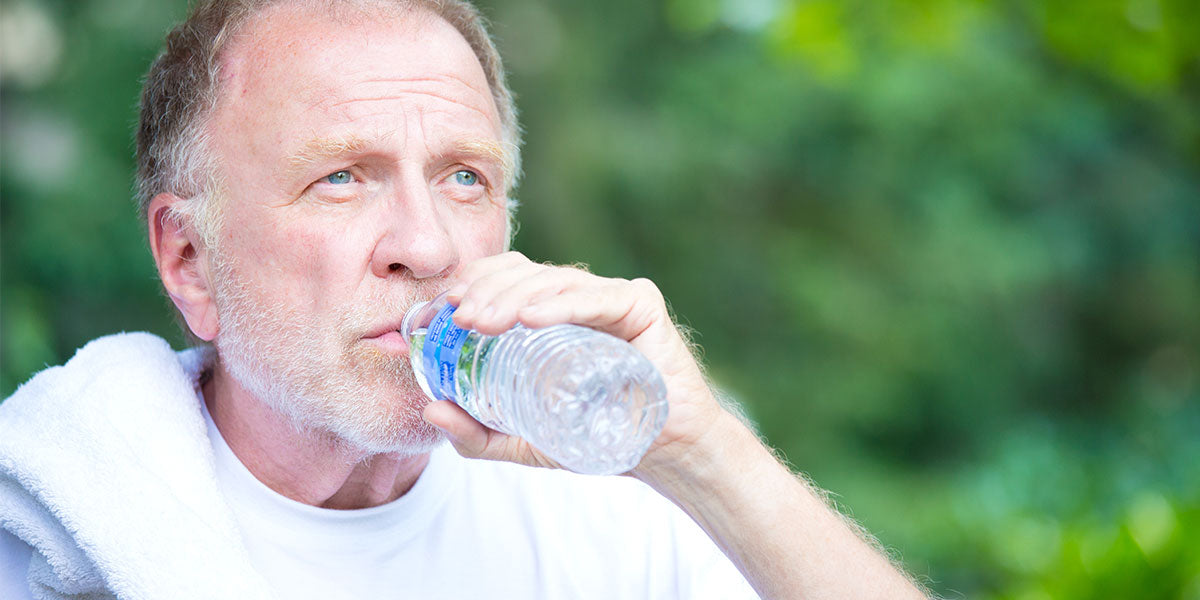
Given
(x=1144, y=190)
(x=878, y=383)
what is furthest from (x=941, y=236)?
(x=1144, y=190)

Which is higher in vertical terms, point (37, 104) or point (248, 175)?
point (248, 175)

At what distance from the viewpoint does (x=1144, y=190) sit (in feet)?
23.5

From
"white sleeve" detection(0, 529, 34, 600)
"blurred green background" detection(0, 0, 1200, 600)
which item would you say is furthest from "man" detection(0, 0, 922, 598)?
"blurred green background" detection(0, 0, 1200, 600)

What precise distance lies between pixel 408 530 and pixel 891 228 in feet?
18.3

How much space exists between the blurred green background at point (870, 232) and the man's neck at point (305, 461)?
304cm

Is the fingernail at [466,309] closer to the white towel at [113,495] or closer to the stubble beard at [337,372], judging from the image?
the stubble beard at [337,372]

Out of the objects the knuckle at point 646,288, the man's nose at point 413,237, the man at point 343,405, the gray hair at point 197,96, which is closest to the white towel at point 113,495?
the man at point 343,405

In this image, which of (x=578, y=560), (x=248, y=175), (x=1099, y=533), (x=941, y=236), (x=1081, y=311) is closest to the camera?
(x=248, y=175)

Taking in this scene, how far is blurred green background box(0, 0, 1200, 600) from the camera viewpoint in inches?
193

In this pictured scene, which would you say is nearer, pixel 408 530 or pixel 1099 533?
pixel 408 530

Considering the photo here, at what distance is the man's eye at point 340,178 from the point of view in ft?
5.80

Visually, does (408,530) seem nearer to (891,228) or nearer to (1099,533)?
(1099,533)

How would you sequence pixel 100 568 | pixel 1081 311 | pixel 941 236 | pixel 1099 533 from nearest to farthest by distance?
pixel 100 568, pixel 1099 533, pixel 941 236, pixel 1081 311

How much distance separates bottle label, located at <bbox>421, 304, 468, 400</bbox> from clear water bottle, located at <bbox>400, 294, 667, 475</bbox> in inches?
3.3
